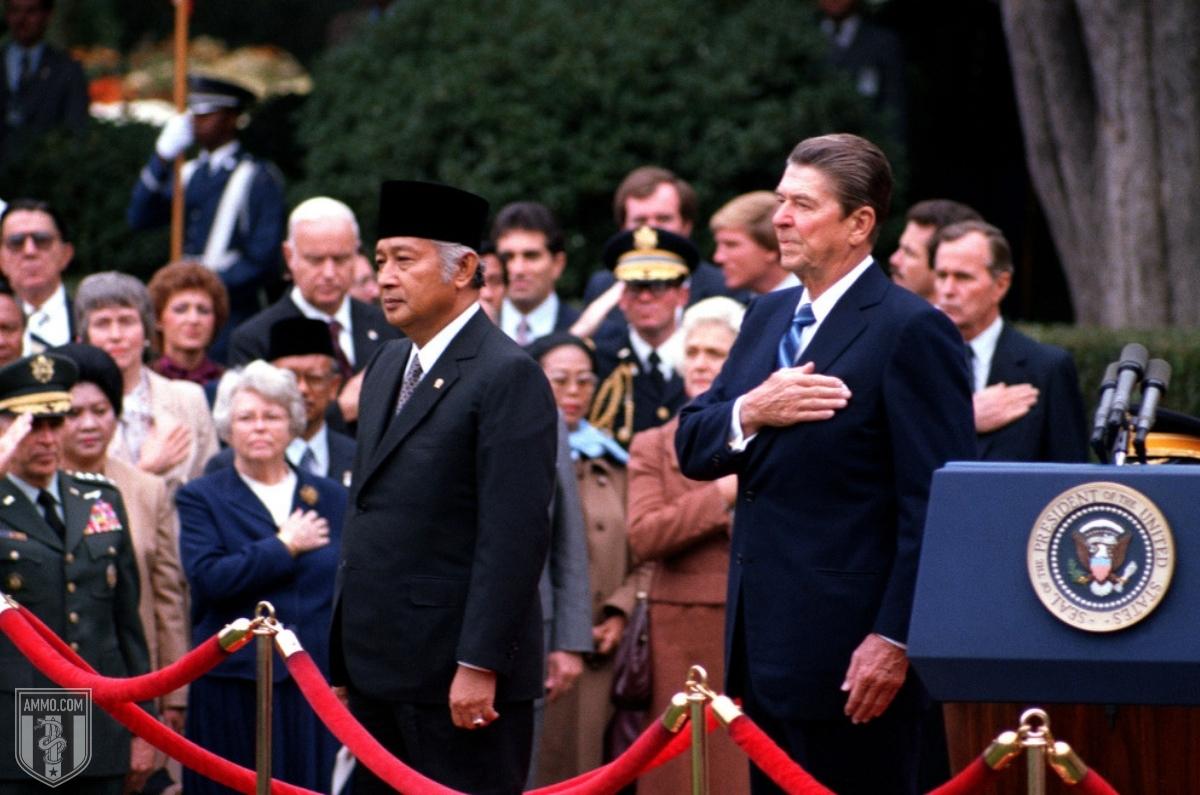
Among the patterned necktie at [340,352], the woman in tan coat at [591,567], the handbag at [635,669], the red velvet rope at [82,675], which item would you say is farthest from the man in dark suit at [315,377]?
the red velvet rope at [82,675]

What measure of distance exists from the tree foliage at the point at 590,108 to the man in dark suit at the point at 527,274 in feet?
9.65

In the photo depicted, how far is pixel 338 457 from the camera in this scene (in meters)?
8.47

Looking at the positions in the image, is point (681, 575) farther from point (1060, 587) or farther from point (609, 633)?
point (1060, 587)

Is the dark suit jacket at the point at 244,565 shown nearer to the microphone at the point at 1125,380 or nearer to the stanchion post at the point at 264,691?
the stanchion post at the point at 264,691

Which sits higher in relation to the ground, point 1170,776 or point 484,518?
point 484,518

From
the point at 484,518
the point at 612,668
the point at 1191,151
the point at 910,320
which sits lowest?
the point at 612,668

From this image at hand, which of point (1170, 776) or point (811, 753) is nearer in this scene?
point (1170, 776)

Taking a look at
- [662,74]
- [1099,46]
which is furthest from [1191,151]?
[662,74]

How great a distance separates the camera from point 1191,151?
39.5 feet

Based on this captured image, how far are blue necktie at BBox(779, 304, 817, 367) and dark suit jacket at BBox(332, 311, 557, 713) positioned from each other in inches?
26.9

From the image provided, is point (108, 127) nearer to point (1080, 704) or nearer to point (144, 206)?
point (144, 206)

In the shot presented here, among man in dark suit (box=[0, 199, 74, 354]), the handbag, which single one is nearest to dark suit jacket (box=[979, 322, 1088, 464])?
the handbag

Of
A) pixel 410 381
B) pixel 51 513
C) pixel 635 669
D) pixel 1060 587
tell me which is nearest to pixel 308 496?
pixel 51 513

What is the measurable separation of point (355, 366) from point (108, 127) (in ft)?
20.0
